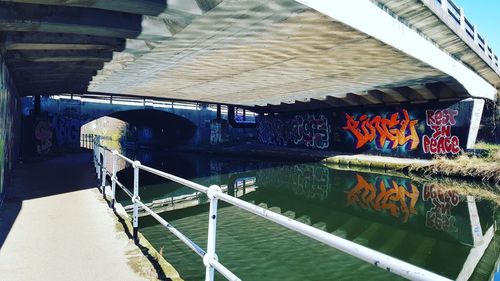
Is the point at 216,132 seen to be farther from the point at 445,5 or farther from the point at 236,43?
the point at 445,5

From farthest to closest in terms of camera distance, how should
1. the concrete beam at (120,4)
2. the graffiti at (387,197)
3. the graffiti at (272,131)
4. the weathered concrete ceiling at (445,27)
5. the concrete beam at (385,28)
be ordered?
the graffiti at (272,131), the graffiti at (387,197), the weathered concrete ceiling at (445,27), the concrete beam at (385,28), the concrete beam at (120,4)

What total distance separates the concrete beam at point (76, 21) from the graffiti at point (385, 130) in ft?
64.4

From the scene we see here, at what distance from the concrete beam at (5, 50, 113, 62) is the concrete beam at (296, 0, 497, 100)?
574cm

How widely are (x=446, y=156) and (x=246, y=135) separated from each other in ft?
73.2

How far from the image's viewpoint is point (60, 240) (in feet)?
16.3

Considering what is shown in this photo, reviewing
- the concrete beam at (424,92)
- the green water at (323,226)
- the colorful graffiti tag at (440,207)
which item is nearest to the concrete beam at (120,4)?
the green water at (323,226)

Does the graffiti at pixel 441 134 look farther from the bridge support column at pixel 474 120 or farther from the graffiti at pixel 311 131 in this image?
the graffiti at pixel 311 131

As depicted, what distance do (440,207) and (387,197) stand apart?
1913 millimetres

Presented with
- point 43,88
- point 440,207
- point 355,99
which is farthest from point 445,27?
point 43,88

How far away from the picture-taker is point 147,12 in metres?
6.52

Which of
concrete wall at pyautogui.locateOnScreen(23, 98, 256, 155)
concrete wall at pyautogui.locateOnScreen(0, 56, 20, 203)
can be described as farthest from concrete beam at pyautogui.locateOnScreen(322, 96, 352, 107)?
concrete wall at pyautogui.locateOnScreen(0, 56, 20, 203)

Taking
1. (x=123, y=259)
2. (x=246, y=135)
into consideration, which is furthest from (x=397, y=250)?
(x=246, y=135)

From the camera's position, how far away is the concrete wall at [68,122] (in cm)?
2277

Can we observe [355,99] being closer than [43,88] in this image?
No
